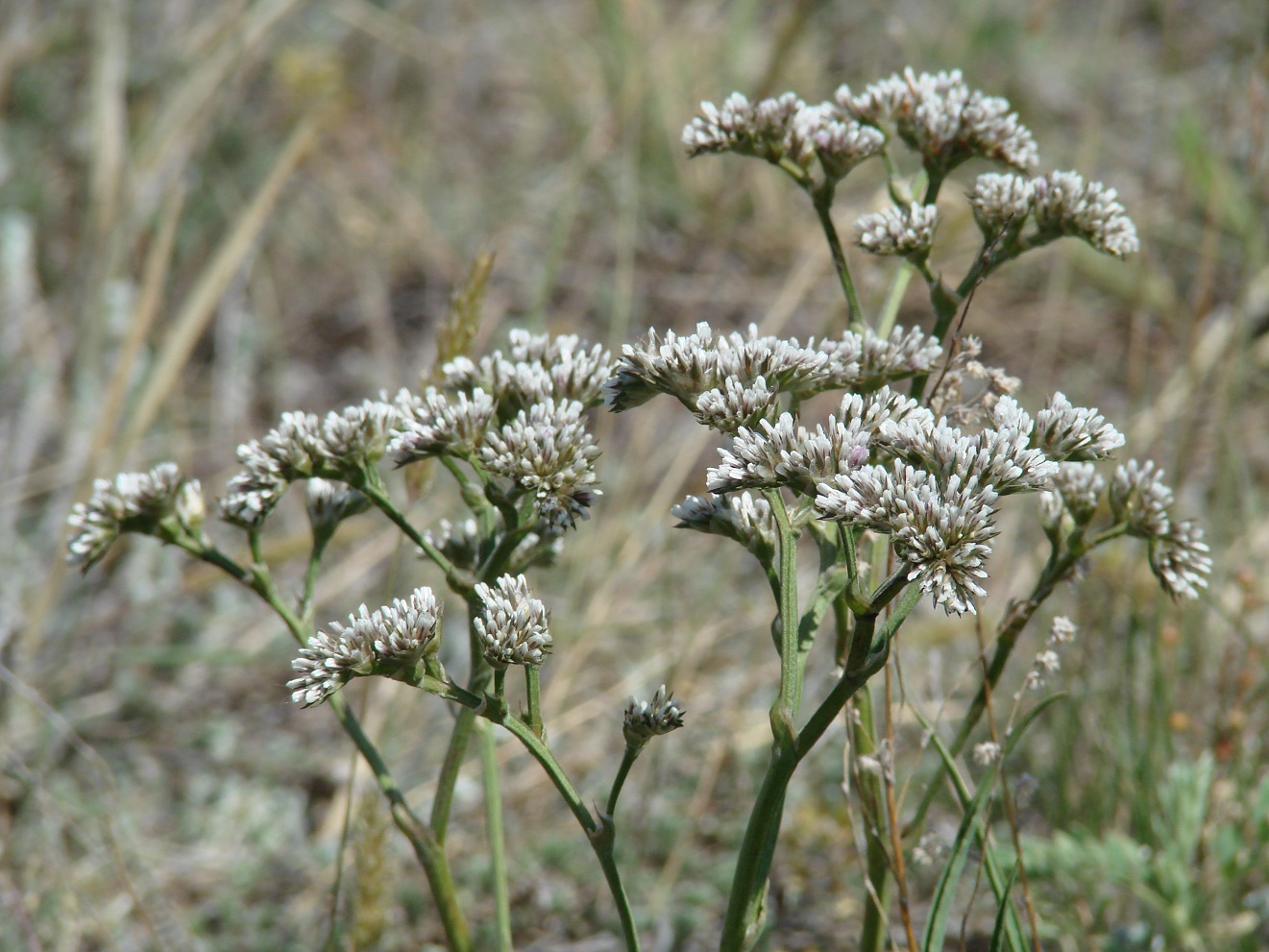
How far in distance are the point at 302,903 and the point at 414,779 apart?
554mm

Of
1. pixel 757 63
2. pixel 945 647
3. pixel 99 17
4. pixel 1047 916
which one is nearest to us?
pixel 1047 916

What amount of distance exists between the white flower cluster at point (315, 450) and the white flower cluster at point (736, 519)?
1.56 feet

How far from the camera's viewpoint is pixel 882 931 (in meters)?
1.88

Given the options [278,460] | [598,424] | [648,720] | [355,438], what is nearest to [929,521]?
[648,720]

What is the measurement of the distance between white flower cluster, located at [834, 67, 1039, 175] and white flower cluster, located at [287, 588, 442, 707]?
112 cm

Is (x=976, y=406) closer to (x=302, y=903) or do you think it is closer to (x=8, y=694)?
(x=302, y=903)

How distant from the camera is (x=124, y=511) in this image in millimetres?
1895

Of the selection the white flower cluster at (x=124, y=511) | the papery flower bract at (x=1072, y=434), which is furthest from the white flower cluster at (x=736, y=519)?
the white flower cluster at (x=124, y=511)

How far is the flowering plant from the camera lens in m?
1.44

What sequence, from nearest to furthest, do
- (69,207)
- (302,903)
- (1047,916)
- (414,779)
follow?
(1047,916), (302,903), (414,779), (69,207)

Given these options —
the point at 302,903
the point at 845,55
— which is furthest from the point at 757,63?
the point at 302,903

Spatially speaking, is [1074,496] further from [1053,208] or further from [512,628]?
[512,628]

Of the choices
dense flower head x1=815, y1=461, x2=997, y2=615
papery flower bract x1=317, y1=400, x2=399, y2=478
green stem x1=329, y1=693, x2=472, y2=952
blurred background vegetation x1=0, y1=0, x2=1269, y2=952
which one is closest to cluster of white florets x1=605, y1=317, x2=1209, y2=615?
dense flower head x1=815, y1=461, x2=997, y2=615

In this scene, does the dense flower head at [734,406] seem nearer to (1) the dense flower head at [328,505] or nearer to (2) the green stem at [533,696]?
(2) the green stem at [533,696]
